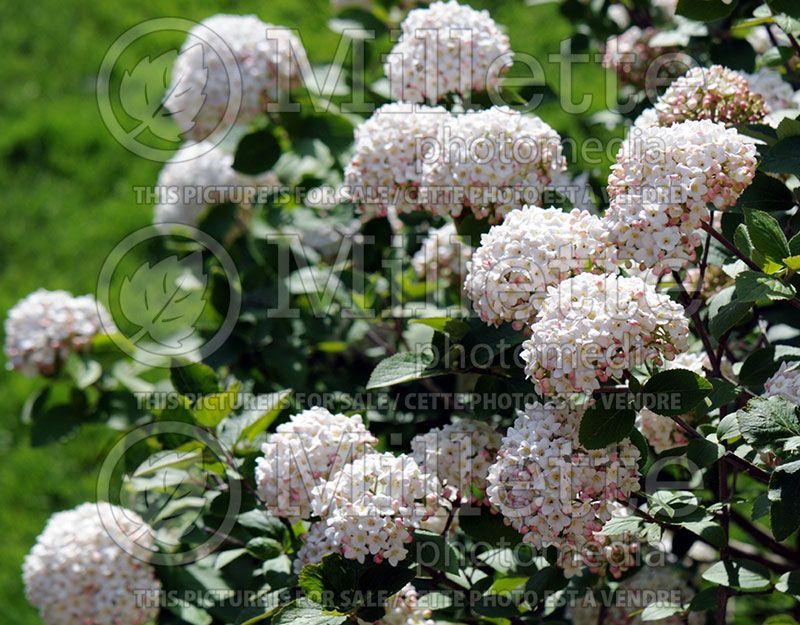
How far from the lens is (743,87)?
6.99ft

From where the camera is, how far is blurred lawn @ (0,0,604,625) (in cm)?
439

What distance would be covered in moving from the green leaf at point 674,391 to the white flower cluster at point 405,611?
0.58 m

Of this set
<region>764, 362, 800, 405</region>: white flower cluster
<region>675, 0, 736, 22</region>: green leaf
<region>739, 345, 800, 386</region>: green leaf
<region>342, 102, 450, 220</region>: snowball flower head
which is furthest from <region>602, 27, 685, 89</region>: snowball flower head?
<region>764, 362, 800, 405</region>: white flower cluster

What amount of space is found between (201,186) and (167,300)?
1.40ft

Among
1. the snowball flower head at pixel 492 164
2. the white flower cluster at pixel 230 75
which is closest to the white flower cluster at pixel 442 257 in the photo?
the snowball flower head at pixel 492 164

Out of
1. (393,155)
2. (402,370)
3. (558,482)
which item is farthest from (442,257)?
(558,482)

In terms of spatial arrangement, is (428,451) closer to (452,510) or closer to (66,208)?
(452,510)

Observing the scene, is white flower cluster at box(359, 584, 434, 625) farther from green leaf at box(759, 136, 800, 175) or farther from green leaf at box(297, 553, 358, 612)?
green leaf at box(759, 136, 800, 175)

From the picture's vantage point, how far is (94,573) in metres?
2.53

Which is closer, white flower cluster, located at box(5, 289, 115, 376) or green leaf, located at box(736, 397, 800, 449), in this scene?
green leaf, located at box(736, 397, 800, 449)

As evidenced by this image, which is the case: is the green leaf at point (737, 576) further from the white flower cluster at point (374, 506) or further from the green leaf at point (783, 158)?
the green leaf at point (783, 158)

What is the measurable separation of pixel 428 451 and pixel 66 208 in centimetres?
402

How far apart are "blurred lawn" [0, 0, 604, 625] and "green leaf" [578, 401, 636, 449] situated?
115 inches

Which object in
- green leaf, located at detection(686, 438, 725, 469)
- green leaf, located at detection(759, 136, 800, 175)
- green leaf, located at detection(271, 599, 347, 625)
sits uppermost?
green leaf, located at detection(759, 136, 800, 175)
